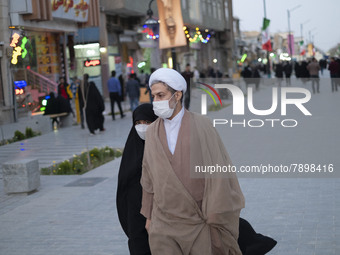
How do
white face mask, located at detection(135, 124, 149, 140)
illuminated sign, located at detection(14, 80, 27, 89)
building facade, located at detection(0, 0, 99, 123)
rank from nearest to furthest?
1. white face mask, located at detection(135, 124, 149, 140)
2. building facade, located at detection(0, 0, 99, 123)
3. illuminated sign, located at detection(14, 80, 27, 89)

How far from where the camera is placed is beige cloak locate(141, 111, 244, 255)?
12.0 ft

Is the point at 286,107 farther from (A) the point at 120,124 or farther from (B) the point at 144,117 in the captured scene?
(A) the point at 120,124

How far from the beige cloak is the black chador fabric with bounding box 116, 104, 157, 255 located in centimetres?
76

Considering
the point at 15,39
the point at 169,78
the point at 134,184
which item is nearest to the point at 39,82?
the point at 15,39

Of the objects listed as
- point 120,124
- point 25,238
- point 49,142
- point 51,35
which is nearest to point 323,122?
point 25,238

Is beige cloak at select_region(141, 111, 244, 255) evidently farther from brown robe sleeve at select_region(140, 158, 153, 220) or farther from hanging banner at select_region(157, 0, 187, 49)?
hanging banner at select_region(157, 0, 187, 49)

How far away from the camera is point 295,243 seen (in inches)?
245

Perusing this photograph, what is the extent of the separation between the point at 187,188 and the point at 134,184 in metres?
1.07

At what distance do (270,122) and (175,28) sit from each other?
31.1 ft

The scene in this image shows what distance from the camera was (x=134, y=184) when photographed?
4.71 metres

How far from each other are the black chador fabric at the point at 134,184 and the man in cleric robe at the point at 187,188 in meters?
0.72

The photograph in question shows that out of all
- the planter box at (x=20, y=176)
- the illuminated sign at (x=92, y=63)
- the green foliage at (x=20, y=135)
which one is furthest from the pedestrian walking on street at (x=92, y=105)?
the illuminated sign at (x=92, y=63)

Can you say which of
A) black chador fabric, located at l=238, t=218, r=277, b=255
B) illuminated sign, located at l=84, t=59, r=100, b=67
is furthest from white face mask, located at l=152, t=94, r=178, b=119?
illuminated sign, located at l=84, t=59, r=100, b=67

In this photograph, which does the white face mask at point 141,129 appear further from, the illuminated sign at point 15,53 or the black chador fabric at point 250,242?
the illuminated sign at point 15,53
